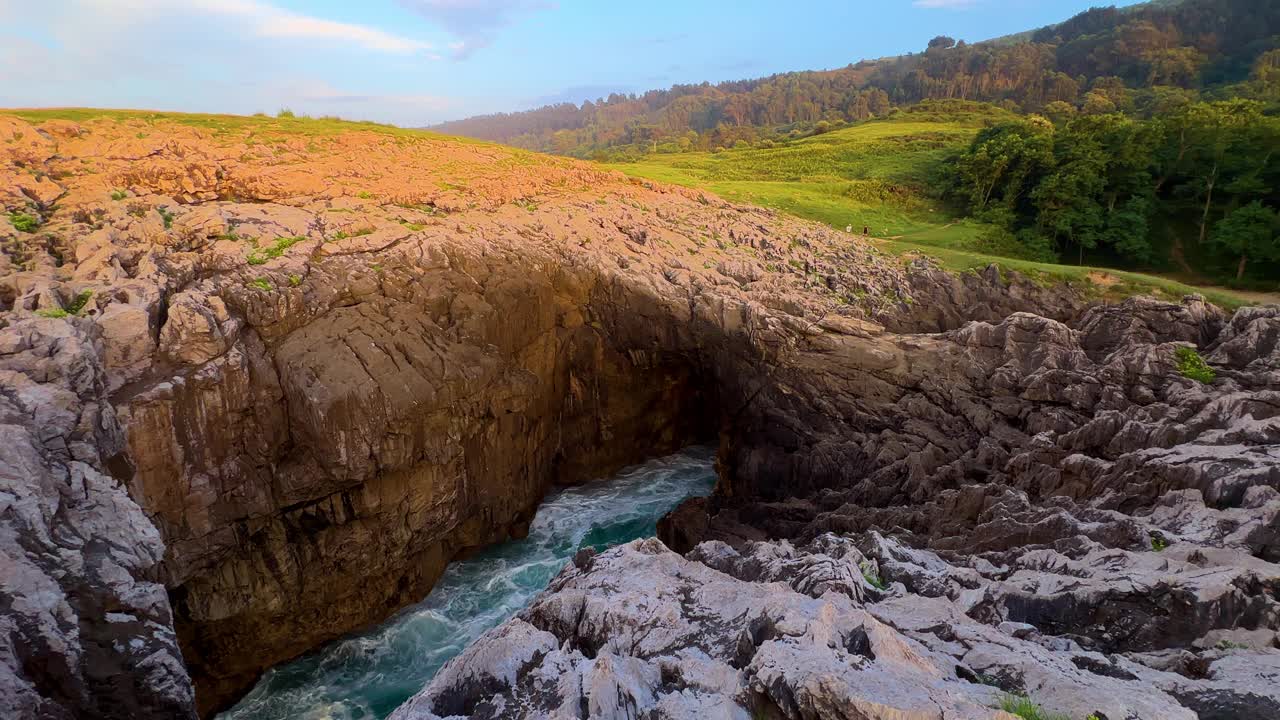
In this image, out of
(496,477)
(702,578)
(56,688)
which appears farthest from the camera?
(496,477)

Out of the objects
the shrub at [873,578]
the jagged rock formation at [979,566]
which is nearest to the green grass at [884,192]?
the jagged rock formation at [979,566]

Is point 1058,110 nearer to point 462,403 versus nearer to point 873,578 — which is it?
point 462,403

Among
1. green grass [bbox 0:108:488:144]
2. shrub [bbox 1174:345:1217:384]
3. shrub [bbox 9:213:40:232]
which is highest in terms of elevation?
green grass [bbox 0:108:488:144]

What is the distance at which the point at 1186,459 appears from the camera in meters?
13.1

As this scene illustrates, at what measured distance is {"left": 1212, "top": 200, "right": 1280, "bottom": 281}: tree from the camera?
26172 mm

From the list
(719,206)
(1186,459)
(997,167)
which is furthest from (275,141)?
(997,167)

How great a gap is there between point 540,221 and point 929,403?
15003 mm

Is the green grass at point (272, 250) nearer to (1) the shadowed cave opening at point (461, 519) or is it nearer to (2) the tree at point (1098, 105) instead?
(1) the shadowed cave opening at point (461, 519)

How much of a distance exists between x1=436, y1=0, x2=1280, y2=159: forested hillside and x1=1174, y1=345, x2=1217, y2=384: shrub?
160ft

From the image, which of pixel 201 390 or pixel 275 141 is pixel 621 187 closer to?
pixel 275 141

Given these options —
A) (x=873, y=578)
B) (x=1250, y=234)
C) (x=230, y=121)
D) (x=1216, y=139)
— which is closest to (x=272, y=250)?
(x=230, y=121)

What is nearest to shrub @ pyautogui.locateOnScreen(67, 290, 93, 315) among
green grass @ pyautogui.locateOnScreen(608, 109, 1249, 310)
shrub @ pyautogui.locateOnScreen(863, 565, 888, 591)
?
shrub @ pyautogui.locateOnScreen(863, 565, 888, 591)

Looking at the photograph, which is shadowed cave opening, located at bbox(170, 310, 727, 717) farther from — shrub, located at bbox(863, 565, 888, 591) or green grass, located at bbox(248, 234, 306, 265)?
shrub, located at bbox(863, 565, 888, 591)

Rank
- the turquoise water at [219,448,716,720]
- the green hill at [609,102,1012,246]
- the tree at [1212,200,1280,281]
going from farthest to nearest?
the green hill at [609,102,1012,246] < the tree at [1212,200,1280,281] < the turquoise water at [219,448,716,720]
